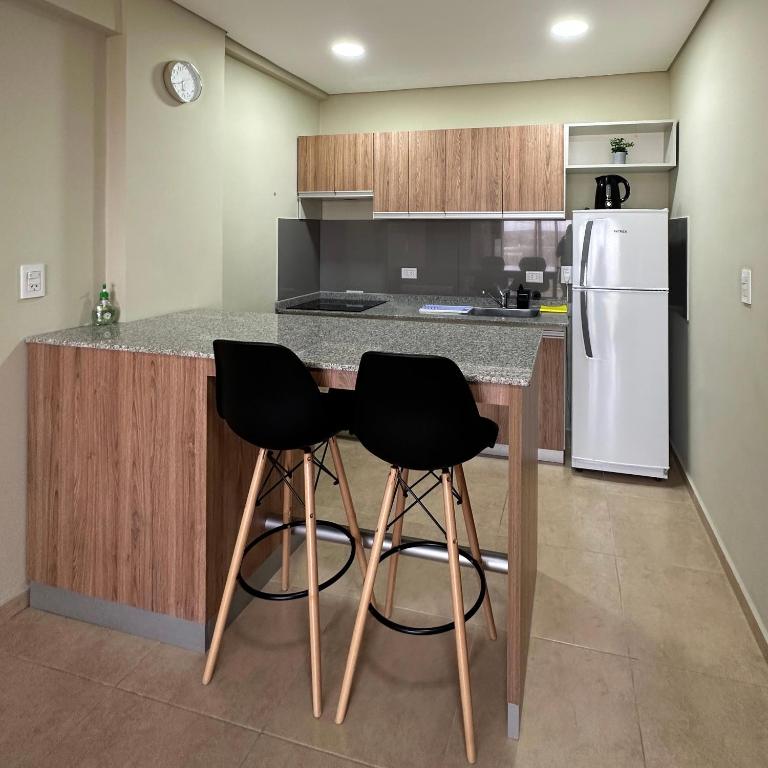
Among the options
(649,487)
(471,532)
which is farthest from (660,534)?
(471,532)

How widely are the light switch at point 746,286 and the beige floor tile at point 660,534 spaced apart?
1.13 meters

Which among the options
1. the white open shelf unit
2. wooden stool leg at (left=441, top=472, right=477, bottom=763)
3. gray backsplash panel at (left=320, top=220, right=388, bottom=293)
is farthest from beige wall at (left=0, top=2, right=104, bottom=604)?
the white open shelf unit

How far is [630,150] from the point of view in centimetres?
411

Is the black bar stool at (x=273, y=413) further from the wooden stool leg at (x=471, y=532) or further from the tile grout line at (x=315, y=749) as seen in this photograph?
the wooden stool leg at (x=471, y=532)

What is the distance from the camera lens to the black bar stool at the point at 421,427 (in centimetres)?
157

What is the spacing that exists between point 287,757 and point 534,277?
3530mm

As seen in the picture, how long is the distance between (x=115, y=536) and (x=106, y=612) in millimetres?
285

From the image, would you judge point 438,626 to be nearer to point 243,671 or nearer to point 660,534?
point 243,671

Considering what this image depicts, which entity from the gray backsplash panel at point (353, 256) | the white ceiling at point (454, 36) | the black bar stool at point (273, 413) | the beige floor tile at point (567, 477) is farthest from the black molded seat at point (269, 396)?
the gray backsplash panel at point (353, 256)

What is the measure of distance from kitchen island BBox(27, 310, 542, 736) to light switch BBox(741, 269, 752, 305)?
88 centimetres

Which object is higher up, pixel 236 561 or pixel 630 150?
pixel 630 150

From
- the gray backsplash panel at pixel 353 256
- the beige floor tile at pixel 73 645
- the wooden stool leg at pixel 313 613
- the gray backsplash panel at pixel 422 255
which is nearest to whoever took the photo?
the wooden stool leg at pixel 313 613

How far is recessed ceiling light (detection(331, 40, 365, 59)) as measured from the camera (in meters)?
3.51

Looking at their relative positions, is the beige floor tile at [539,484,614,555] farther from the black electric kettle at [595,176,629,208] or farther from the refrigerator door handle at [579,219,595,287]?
the black electric kettle at [595,176,629,208]
